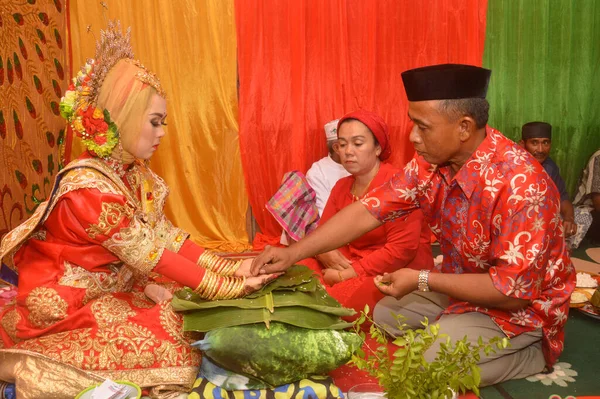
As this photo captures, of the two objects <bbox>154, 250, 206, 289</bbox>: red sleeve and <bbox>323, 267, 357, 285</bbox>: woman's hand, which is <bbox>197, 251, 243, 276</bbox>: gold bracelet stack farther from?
<bbox>323, 267, 357, 285</bbox>: woman's hand

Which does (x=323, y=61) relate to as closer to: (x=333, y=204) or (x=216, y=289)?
(x=333, y=204)

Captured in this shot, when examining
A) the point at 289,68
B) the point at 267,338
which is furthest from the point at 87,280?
the point at 289,68

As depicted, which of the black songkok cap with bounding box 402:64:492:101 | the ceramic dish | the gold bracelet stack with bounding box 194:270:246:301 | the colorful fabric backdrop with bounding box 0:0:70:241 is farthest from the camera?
the colorful fabric backdrop with bounding box 0:0:70:241

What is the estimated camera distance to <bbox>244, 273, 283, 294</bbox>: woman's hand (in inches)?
101

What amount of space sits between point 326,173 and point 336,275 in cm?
164

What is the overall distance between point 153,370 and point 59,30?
11.8 ft

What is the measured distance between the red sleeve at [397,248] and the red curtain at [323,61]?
6.47 ft

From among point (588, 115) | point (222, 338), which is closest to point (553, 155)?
point (588, 115)

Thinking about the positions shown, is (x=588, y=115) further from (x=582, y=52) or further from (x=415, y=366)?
(x=415, y=366)

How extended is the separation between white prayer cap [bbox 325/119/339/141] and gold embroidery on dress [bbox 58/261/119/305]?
2772 mm

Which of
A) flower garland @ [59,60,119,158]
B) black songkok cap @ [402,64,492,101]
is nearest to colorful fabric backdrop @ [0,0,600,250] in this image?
flower garland @ [59,60,119,158]

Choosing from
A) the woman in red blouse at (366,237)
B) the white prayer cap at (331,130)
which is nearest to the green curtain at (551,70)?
the white prayer cap at (331,130)

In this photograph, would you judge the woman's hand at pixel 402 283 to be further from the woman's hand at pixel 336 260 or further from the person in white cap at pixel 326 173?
the person in white cap at pixel 326 173

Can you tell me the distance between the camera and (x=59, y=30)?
193 inches
